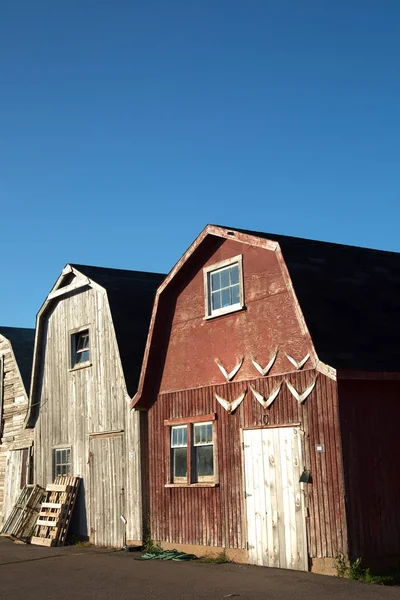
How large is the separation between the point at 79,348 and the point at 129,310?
2175 millimetres

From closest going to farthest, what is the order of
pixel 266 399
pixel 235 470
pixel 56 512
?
pixel 266 399 → pixel 235 470 → pixel 56 512

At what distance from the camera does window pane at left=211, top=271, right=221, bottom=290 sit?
15492 mm

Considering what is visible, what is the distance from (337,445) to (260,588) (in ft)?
7.97

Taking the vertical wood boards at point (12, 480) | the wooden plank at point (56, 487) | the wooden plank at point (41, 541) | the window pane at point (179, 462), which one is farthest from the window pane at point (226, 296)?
the vertical wood boards at point (12, 480)

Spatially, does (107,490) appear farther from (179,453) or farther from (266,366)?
(266,366)

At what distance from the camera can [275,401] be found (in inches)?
538

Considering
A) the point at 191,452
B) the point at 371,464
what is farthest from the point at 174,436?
the point at 371,464

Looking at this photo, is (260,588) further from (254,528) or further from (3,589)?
(3,589)

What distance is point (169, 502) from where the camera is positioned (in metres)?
16.0

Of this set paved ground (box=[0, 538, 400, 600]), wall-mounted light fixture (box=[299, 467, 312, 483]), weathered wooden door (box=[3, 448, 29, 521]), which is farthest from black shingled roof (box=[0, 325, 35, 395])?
wall-mounted light fixture (box=[299, 467, 312, 483])

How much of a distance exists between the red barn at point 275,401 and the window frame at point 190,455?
0.03 metres

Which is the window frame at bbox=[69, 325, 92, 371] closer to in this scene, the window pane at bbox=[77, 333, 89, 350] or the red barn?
the window pane at bbox=[77, 333, 89, 350]

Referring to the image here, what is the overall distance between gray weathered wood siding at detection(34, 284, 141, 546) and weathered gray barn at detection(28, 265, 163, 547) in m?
0.02

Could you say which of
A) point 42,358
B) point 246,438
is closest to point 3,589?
point 246,438
